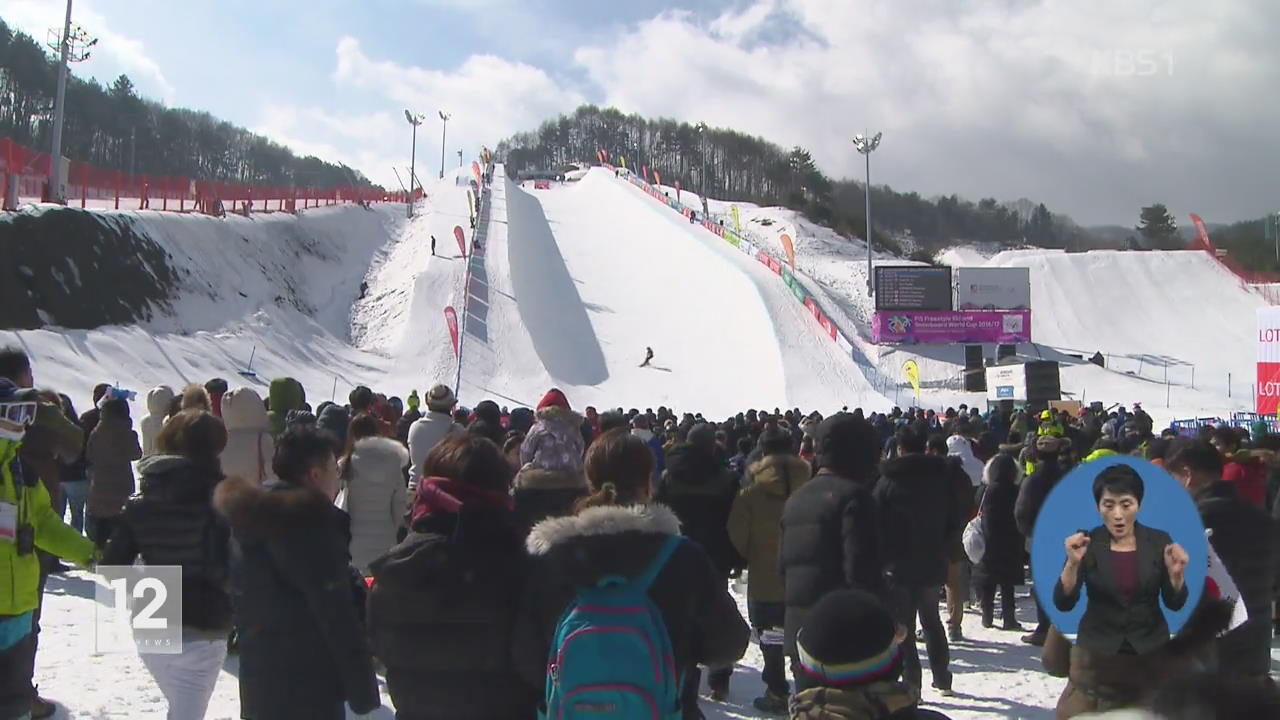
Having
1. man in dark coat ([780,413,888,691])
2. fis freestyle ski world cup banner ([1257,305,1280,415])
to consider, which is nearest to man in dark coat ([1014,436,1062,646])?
man in dark coat ([780,413,888,691])

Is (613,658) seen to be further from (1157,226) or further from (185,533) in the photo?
(1157,226)

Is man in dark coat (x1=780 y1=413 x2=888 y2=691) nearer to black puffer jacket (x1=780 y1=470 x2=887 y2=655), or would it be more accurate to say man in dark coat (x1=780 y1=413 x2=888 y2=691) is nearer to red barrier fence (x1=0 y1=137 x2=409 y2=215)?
black puffer jacket (x1=780 y1=470 x2=887 y2=655)

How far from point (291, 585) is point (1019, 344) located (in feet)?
136

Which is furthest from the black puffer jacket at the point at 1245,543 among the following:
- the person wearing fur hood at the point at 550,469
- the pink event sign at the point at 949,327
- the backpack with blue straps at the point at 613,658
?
the pink event sign at the point at 949,327

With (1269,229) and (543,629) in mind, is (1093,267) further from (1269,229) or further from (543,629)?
(543,629)

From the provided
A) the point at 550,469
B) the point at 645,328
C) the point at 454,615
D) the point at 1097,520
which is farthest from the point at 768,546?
the point at 645,328

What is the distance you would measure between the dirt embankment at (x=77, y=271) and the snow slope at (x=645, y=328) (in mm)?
10063

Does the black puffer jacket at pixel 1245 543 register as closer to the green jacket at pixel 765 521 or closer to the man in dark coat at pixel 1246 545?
the man in dark coat at pixel 1246 545

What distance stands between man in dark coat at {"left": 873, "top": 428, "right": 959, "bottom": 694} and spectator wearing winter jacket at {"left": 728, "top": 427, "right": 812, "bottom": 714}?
65 cm

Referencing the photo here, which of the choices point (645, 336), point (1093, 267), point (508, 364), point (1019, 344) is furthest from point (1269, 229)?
point (508, 364)

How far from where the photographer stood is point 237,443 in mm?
6770

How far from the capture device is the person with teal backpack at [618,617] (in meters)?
2.93

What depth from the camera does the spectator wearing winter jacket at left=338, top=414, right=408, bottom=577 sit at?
238 inches

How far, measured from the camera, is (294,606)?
3568 mm
